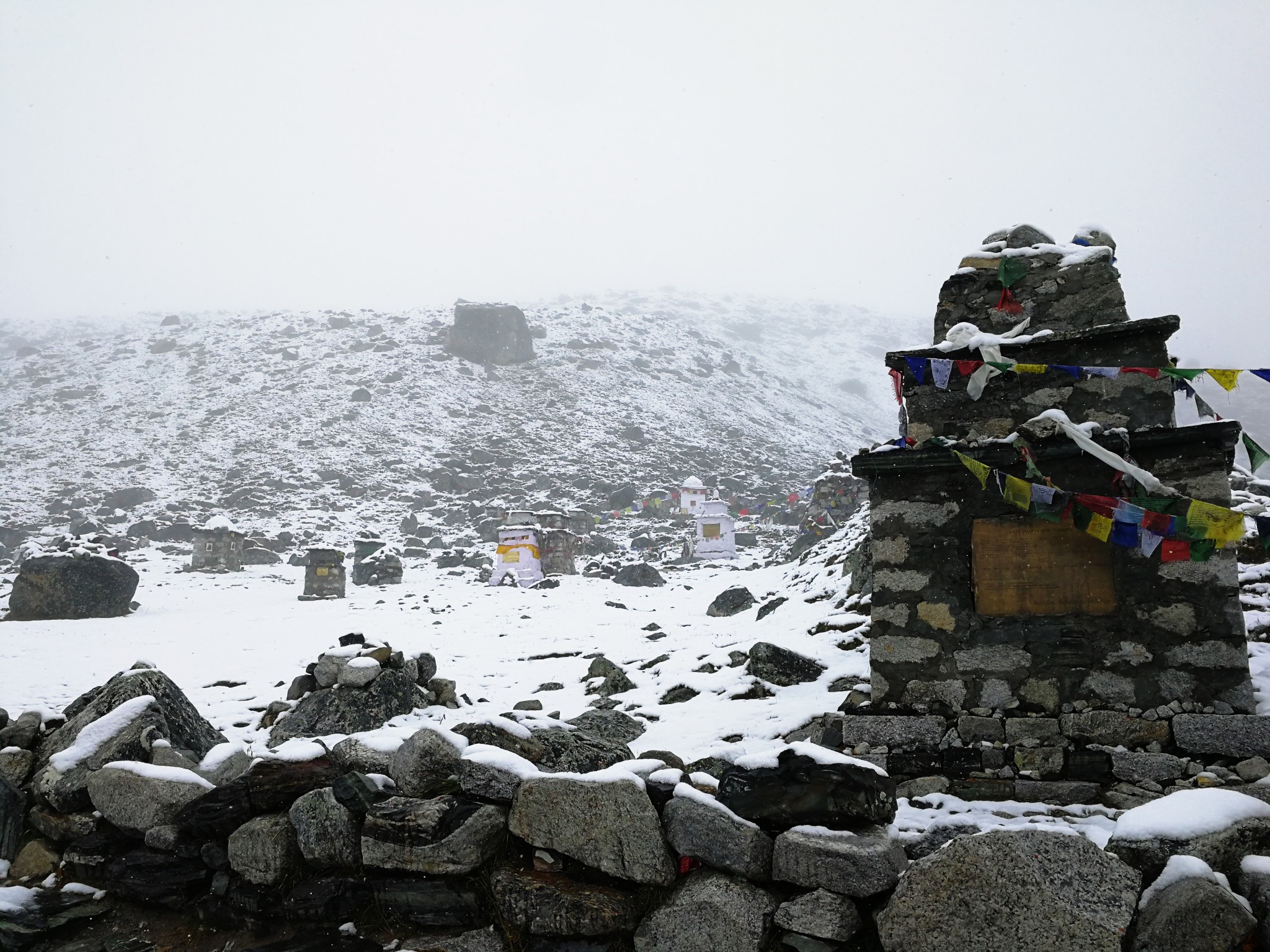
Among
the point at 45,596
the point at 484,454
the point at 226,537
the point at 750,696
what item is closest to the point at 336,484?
the point at 484,454

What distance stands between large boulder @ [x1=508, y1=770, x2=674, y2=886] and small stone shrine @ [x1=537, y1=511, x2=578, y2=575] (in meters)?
26.9

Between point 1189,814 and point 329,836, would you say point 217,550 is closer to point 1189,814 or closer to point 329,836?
point 329,836

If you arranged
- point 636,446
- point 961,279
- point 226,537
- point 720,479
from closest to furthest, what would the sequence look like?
point 961,279
point 226,537
point 720,479
point 636,446

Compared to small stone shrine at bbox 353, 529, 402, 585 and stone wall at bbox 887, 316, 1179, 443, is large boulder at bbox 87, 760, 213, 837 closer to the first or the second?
stone wall at bbox 887, 316, 1179, 443

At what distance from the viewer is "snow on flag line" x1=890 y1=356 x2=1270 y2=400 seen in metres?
Result: 5.61

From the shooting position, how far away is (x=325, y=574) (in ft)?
77.5

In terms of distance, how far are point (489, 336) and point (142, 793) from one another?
8966 centimetres

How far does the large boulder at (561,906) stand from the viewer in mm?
2961

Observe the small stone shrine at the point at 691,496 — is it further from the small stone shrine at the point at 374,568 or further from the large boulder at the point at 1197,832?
the large boulder at the point at 1197,832

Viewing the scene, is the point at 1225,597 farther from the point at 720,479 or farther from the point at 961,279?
the point at 720,479

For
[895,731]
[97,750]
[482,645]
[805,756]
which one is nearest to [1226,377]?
[895,731]

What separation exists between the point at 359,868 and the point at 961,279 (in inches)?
266

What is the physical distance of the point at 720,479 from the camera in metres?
62.2

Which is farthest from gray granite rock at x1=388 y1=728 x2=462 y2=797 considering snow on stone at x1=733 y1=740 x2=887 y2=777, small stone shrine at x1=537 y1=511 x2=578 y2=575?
small stone shrine at x1=537 y1=511 x2=578 y2=575
